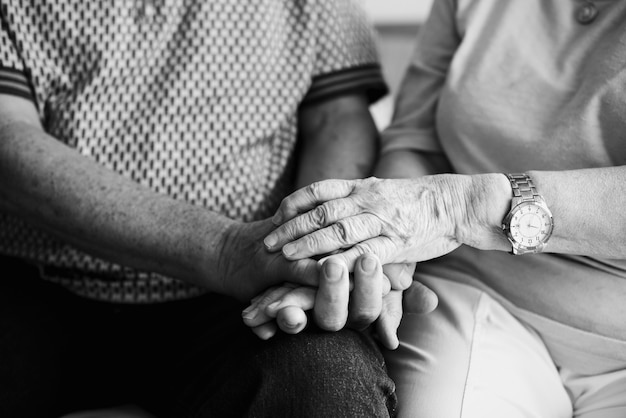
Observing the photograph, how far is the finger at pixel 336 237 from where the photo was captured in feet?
3.21

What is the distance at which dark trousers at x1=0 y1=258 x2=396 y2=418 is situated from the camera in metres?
0.90

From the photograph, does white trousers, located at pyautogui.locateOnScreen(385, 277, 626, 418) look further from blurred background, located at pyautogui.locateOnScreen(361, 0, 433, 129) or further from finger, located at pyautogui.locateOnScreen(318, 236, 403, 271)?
blurred background, located at pyautogui.locateOnScreen(361, 0, 433, 129)

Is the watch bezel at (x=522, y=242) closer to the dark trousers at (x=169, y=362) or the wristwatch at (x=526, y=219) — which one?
the wristwatch at (x=526, y=219)

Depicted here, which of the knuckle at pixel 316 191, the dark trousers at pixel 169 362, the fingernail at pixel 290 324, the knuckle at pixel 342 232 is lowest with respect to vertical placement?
the dark trousers at pixel 169 362

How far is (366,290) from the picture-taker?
94cm

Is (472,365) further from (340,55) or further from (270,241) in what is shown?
(340,55)

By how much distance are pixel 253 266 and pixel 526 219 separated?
420 millimetres

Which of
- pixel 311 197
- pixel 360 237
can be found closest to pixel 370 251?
pixel 360 237

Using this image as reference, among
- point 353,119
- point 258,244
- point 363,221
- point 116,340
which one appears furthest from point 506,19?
point 116,340

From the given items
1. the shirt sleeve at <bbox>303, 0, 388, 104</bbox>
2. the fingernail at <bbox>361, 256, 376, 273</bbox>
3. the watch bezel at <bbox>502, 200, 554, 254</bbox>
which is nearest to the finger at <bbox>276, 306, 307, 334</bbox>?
the fingernail at <bbox>361, 256, 376, 273</bbox>

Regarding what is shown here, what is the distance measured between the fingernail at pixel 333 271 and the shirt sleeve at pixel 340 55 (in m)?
0.54

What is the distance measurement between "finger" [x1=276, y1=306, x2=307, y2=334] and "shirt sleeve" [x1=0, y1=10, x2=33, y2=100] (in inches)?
27.1

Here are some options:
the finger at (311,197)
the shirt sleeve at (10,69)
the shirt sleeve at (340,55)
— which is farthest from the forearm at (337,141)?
the shirt sleeve at (10,69)

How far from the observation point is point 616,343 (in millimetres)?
1046
